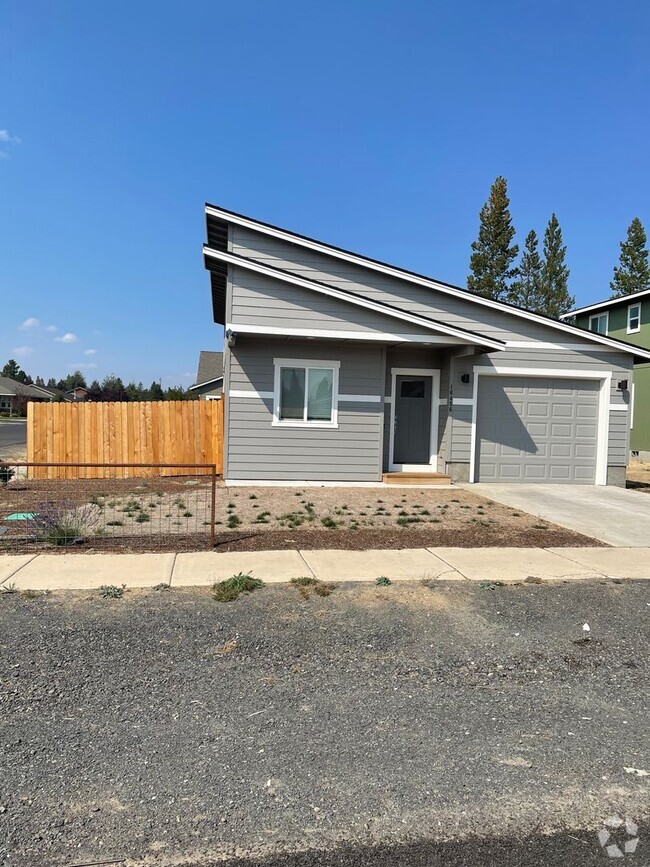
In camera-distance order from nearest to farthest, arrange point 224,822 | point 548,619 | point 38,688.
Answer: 1. point 224,822
2. point 38,688
3. point 548,619

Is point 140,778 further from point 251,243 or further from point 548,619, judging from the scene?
point 251,243

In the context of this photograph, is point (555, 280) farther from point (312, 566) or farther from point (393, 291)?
point (312, 566)

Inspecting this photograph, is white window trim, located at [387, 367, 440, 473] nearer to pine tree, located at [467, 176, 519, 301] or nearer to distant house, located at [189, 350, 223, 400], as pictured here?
distant house, located at [189, 350, 223, 400]

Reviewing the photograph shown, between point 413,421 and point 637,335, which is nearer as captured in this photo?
point 413,421

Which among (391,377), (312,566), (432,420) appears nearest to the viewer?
(312,566)

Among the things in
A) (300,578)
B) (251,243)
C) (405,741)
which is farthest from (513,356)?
(405,741)

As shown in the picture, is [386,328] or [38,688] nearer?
[38,688]

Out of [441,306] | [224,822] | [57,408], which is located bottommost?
[224,822]

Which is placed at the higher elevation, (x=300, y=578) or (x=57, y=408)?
(x=57, y=408)

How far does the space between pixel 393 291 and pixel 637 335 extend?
17.2m

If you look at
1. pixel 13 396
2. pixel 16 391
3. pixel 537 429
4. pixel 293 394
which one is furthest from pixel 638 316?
pixel 16 391

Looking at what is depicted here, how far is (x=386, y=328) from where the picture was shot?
1302 cm

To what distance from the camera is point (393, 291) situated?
13.9m

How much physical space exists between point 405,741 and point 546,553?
4.89m
